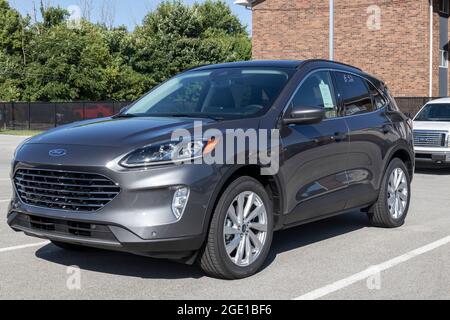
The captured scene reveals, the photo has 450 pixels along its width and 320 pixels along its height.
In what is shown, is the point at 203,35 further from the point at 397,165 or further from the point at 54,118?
the point at 397,165

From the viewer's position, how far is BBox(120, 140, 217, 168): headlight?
4758mm

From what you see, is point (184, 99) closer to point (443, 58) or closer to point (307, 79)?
point (307, 79)

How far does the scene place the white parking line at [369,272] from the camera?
16.3 ft

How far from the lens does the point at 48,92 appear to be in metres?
42.2

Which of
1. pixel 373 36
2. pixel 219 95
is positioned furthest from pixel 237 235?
pixel 373 36

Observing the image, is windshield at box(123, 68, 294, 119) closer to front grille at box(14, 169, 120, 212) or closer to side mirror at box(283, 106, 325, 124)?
side mirror at box(283, 106, 325, 124)

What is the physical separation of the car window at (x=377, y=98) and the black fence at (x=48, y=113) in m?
25.8

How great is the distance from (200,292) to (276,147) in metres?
1.41

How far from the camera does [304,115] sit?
18.6 ft

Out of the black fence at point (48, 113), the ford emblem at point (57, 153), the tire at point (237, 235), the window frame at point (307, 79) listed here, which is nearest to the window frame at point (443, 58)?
the black fence at point (48, 113)

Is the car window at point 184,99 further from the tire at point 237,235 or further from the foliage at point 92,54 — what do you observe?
the foliage at point 92,54

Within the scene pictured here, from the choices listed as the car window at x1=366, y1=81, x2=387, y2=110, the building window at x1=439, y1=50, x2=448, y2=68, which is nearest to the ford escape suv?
the car window at x1=366, y1=81, x2=387, y2=110

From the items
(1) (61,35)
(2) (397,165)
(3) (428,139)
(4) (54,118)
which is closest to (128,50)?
(1) (61,35)

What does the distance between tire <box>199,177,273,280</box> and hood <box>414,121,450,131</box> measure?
9.75 metres
